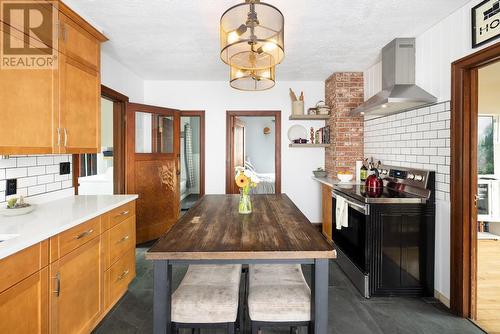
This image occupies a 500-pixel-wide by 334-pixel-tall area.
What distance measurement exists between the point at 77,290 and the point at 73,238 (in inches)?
14.3

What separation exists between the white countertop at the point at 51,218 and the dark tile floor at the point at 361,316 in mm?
899

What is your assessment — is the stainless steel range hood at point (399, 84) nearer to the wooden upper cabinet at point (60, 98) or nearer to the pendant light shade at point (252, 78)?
the pendant light shade at point (252, 78)

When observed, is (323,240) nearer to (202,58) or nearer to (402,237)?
(402,237)

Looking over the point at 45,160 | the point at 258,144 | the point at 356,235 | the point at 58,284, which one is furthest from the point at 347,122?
the point at 258,144

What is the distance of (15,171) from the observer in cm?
197

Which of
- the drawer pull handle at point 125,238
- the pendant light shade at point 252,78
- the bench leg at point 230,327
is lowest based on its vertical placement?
the bench leg at point 230,327

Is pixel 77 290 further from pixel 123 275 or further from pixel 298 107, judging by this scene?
pixel 298 107

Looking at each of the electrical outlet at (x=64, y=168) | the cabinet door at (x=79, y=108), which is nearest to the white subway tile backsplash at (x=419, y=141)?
the cabinet door at (x=79, y=108)

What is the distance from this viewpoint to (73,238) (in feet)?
5.59

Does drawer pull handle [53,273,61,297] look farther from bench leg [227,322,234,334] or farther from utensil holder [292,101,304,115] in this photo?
utensil holder [292,101,304,115]

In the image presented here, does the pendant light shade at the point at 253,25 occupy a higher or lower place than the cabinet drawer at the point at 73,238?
higher

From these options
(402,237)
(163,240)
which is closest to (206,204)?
(163,240)

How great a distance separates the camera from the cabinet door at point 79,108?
2031 mm

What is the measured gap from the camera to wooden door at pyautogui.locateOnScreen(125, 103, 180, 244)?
3.74 meters
